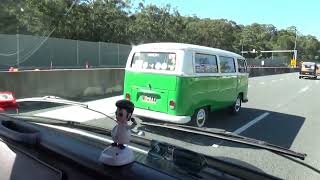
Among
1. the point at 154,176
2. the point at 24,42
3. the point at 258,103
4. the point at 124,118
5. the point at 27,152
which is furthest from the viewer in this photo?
the point at 24,42

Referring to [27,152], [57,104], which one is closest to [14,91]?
[57,104]

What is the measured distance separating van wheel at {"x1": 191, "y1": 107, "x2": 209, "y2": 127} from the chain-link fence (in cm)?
2071

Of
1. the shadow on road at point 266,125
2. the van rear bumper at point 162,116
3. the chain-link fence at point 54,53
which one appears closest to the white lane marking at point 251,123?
the shadow on road at point 266,125

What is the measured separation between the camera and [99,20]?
50.0m

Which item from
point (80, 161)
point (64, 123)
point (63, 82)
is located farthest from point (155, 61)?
point (80, 161)

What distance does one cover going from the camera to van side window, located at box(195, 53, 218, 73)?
10.5 metres

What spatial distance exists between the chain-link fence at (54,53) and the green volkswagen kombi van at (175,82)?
2009 cm

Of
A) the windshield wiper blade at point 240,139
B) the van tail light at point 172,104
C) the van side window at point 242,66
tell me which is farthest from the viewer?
the van side window at point 242,66

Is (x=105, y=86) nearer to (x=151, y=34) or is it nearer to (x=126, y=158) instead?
(x=126, y=158)

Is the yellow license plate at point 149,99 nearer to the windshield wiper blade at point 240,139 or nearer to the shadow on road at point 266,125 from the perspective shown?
the shadow on road at point 266,125

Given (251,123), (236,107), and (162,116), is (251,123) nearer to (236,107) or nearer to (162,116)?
(236,107)

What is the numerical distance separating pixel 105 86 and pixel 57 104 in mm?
15468

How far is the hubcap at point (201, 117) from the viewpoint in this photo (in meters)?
10.7

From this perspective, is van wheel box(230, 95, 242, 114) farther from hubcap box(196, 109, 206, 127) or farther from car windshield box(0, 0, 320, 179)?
hubcap box(196, 109, 206, 127)
